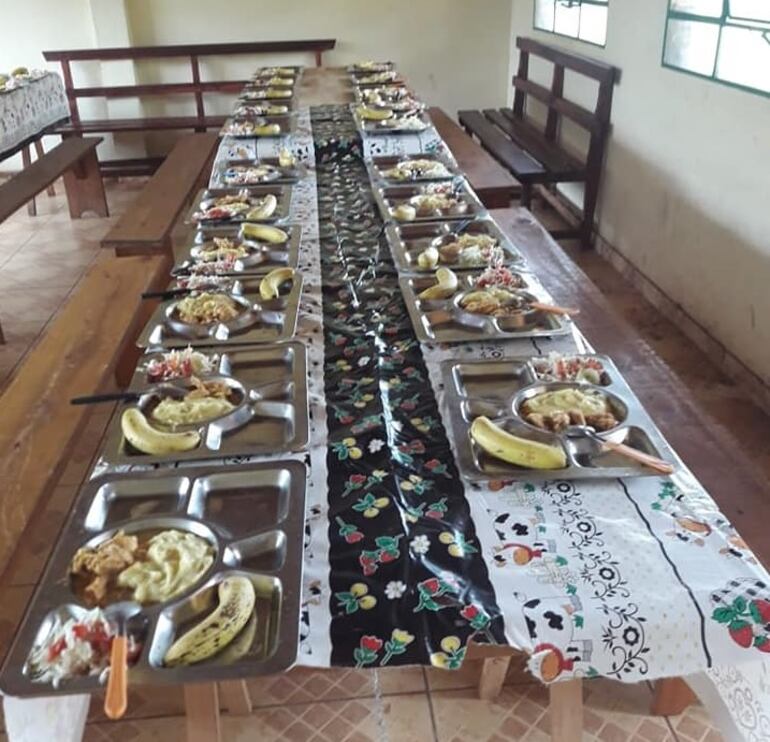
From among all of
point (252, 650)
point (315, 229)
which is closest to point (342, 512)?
point (252, 650)

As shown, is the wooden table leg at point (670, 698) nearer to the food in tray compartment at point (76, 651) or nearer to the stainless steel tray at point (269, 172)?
the food in tray compartment at point (76, 651)

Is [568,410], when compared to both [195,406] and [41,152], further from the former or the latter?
[41,152]

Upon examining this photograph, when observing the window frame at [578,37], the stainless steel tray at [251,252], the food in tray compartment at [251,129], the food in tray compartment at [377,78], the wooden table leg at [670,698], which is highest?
the window frame at [578,37]

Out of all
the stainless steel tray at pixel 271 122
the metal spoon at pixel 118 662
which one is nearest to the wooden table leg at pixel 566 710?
the metal spoon at pixel 118 662

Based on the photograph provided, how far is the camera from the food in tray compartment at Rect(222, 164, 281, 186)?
2992mm

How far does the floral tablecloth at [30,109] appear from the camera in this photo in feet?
16.6

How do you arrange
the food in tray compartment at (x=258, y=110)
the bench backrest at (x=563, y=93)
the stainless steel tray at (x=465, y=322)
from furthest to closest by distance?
the bench backrest at (x=563, y=93) < the food in tray compartment at (x=258, y=110) < the stainless steel tray at (x=465, y=322)

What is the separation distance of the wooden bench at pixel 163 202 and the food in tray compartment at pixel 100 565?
210cm

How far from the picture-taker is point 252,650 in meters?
0.98

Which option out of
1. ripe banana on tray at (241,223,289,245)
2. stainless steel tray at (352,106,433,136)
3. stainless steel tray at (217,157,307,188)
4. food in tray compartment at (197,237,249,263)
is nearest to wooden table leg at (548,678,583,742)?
food in tray compartment at (197,237,249,263)

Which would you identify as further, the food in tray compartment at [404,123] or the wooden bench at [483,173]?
the food in tray compartment at [404,123]

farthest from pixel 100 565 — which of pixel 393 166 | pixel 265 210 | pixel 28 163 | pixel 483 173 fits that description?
pixel 28 163

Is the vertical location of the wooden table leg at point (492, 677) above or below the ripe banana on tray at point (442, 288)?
below

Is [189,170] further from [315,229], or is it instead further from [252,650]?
[252,650]
